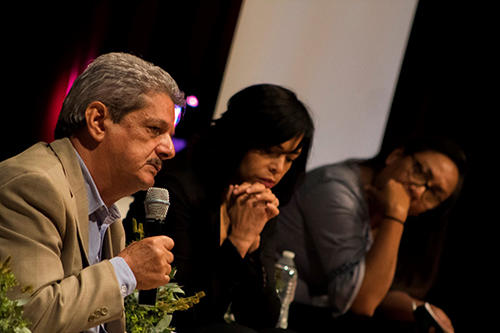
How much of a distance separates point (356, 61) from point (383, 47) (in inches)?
9.2

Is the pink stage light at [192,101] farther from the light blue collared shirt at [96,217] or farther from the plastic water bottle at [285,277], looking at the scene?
the light blue collared shirt at [96,217]

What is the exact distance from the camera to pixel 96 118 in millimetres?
1334

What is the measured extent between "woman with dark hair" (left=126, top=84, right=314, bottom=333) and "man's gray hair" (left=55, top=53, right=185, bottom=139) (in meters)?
0.66

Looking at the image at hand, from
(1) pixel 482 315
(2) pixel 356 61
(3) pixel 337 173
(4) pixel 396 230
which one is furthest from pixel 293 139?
(1) pixel 482 315

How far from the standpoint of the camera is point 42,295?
1.10 metres

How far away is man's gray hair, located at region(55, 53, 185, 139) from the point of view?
1.34 metres

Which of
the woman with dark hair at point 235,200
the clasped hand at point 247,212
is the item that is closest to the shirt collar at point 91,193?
the woman with dark hair at point 235,200

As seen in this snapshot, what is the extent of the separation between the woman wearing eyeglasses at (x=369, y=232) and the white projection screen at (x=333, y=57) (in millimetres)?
702

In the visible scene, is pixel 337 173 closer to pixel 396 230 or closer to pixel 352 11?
pixel 396 230

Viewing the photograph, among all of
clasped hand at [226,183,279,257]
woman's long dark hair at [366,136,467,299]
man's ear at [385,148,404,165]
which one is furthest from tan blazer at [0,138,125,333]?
woman's long dark hair at [366,136,467,299]

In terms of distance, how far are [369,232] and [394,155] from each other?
1.39 feet

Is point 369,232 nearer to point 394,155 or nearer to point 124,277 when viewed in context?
point 394,155

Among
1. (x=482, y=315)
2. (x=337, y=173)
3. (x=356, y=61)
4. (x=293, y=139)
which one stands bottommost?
(x=482, y=315)

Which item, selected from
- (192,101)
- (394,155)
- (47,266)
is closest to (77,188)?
(47,266)
